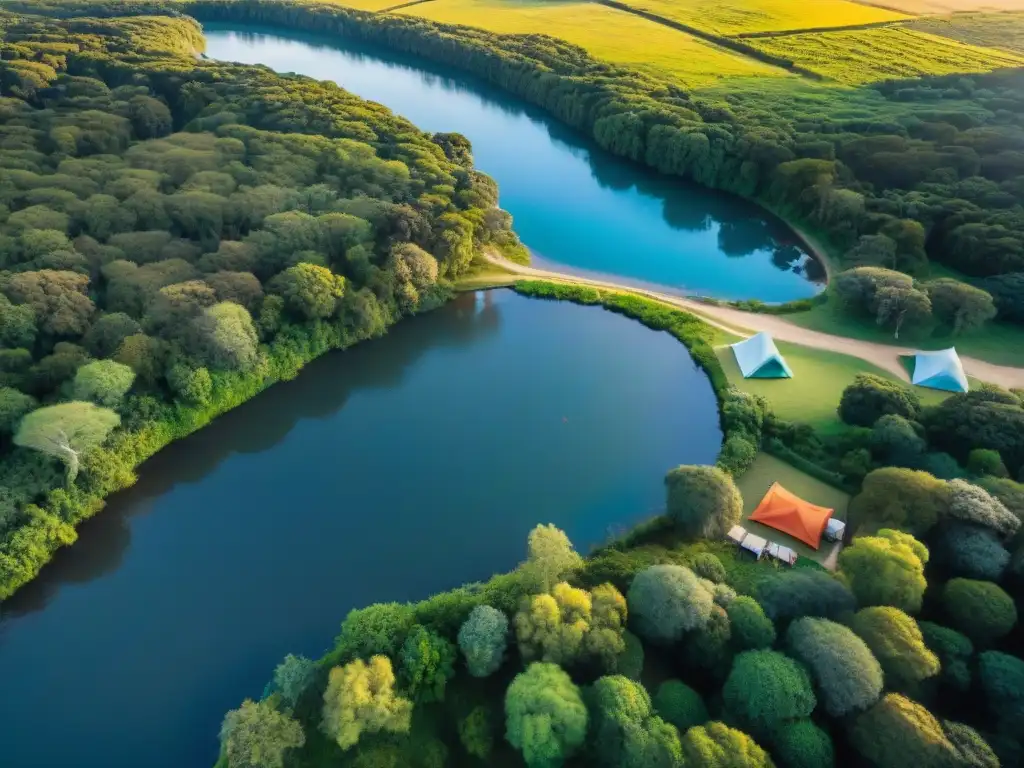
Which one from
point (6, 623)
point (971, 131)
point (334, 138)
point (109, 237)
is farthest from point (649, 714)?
point (971, 131)

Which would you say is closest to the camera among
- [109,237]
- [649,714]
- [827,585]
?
[649,714]

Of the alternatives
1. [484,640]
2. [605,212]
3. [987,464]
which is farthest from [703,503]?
[605,212]

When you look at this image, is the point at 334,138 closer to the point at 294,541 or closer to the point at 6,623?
the point at 294,541

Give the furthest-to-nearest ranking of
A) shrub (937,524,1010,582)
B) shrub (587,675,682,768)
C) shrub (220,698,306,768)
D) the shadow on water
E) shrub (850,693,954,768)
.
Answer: the shadow on water < shrub (937,524,1010,582) < shrub (220,698,306,768) < shrub (587,675,682,768) < shrub (850,693,954,768)

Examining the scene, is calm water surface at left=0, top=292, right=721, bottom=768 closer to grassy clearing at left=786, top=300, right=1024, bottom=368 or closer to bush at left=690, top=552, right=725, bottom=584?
bush at left=690, top=552, right=725, bottom=584

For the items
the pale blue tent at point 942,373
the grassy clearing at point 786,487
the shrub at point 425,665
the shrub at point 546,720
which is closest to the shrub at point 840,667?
the grassy clearing at point 786,487

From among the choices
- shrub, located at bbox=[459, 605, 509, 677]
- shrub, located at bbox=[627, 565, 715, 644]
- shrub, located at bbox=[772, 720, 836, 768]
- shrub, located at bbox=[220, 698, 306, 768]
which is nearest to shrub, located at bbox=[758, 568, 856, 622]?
shrub, located at bbox=[627, 565, 715, 644]

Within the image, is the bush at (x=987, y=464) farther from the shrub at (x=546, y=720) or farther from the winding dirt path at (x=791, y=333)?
the shrub at (x=546, y=720)
